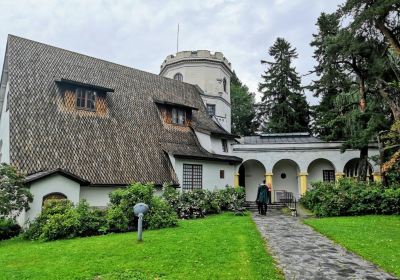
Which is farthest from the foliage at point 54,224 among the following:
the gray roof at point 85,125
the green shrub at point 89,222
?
the gray roof at point 85,125

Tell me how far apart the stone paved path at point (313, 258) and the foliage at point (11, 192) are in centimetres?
932

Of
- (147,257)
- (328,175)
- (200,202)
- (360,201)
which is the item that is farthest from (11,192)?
(328,175)

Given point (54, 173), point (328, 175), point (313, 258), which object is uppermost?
point (328, 175)

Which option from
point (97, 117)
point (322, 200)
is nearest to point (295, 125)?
point (322, 200)

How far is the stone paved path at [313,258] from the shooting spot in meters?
6.95

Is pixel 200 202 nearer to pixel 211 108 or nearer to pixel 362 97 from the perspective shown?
pixel 211 108

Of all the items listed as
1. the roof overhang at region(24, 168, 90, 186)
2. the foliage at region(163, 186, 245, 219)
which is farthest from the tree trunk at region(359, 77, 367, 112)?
the roof overhang at region(24, 168, 90, 186)

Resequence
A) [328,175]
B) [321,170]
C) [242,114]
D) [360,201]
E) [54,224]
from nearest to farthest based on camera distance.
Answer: [54,224], [360,201], [328,175], [321,170], [242,114]

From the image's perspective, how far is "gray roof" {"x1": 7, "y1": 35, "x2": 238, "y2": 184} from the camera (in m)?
15.7

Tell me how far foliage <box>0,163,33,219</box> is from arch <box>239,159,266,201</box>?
1907 cm

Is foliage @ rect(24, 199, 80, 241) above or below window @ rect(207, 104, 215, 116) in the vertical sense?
below

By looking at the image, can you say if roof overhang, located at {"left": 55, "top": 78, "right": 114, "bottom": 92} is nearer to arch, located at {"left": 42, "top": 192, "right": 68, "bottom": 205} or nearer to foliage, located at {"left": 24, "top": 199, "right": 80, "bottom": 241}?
arch, located at {"left": 42, "top": 192, "right": 68, "bottom": 205}

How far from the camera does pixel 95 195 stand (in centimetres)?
1611

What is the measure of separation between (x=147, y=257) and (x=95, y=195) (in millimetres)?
8802
